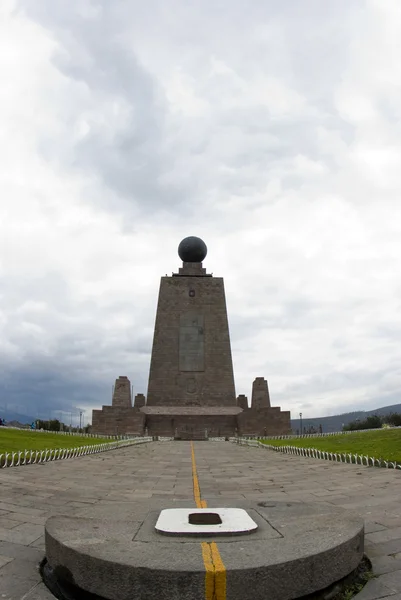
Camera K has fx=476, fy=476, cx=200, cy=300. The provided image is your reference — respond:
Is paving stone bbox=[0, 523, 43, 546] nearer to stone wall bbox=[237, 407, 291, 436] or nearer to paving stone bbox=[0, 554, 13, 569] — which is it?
paving stone bbox=[0, 554, 13, 569]

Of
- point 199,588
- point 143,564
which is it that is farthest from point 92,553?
point 199,588

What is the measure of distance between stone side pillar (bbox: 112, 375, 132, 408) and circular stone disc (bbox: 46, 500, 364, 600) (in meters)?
47.8

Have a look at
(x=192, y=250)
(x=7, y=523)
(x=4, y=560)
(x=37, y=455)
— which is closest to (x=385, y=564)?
(x=4, y=560)

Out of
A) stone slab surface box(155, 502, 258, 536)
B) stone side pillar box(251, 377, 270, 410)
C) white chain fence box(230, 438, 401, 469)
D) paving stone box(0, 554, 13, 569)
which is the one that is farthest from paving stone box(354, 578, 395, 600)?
stone side pillar box(251, 377, 270, 410)

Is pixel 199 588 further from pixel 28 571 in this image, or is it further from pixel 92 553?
pixel 28 571

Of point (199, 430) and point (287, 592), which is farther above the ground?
point (199, 430)

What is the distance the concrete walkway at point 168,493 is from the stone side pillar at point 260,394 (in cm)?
3751

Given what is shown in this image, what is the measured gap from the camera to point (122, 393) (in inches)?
2036

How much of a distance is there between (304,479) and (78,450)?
35.1ft

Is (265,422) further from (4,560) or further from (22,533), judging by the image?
(4,560)

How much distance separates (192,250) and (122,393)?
1974 cm

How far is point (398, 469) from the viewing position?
11.8 meters

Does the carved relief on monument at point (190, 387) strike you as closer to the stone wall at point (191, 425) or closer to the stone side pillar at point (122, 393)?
the stone wall at point (191, 425)

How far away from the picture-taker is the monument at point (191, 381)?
46312 mm
